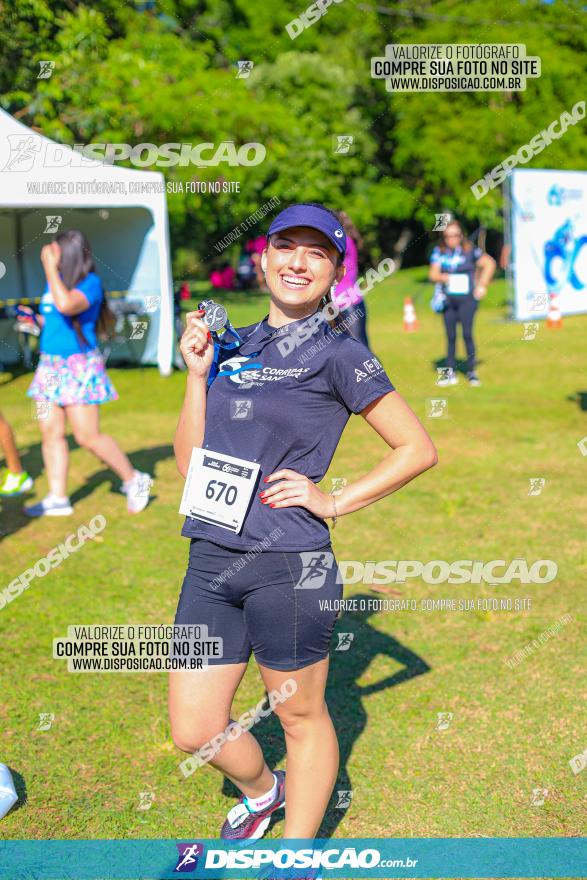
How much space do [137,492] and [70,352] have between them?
1254 millimetres

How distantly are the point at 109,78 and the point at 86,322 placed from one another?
11.2 meters

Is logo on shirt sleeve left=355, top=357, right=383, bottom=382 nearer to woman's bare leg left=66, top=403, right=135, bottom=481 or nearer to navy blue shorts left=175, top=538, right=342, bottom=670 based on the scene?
navy blue shorts left=175, top=538, right=342, bottom=670

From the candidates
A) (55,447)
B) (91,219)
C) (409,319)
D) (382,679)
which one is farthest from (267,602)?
(409,319)

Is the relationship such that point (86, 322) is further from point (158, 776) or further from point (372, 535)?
point (158, 776)

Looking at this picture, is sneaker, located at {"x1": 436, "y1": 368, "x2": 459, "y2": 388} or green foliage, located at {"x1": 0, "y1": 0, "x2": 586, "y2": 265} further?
green foliage, located at {"x1": 0, "y1": 0, "x2": 586, "y2": 265}

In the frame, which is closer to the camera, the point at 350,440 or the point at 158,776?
the point at 158,776

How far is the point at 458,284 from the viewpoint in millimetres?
12469

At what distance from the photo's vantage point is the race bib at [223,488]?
2.67 metres

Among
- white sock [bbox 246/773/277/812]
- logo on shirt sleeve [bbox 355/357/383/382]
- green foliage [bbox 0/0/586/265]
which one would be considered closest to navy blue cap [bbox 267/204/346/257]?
logo on shirt sleeve [bbox 355/357/383/382]

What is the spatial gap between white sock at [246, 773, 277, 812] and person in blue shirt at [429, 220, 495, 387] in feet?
30.5

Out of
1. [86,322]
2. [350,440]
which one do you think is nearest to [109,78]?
[350,440]

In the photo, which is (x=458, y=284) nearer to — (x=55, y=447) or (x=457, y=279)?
(x=457, y=279)

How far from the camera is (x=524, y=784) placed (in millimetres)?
3637

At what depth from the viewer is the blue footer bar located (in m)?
3.12
